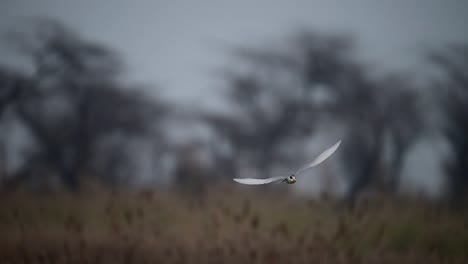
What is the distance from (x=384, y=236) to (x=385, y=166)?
1.33m

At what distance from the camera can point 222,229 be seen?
6262mm

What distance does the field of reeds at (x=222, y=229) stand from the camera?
595 centimetres

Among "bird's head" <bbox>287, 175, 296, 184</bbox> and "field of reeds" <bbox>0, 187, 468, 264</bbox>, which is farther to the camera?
"field of reeds" <bbox>0, 187, 468, 264</bbox>

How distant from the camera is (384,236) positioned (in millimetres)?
6469

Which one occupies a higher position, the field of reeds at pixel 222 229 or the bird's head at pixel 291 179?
the bird's head at pixel 291 179

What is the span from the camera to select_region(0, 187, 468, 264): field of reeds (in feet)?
19.5

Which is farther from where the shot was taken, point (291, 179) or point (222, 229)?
point (222, 229)

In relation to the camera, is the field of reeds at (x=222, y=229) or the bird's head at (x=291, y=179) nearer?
the bird's head at (x=291, y=179)

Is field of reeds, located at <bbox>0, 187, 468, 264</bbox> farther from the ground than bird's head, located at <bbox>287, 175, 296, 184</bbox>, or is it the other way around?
bird's head, located at <bbox>287, 175, 296, 184</bbox>

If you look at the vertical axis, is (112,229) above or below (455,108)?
below

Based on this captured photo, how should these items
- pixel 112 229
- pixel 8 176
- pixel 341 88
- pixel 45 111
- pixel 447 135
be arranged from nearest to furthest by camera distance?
1. pixel 112 229
2. pixel 8 176
3. pixel 447 135
4. pixel 45 111
5. pixel 341 88

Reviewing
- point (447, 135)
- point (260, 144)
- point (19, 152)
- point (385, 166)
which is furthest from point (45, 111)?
point (447, 135)

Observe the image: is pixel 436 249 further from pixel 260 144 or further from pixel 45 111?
pixel 45 111

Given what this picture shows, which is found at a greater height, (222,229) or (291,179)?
(291,179)
